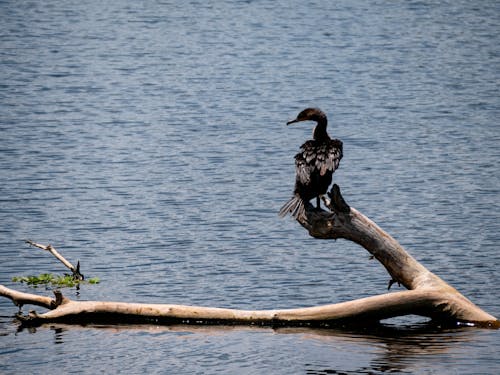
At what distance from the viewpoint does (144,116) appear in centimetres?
3775

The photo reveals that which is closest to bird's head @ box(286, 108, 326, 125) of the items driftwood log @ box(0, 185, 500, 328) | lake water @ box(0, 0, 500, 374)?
driftwood log @ box(0, 185, 500, 328)

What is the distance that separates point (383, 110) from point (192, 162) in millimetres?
9578

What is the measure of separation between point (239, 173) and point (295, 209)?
13.6 m

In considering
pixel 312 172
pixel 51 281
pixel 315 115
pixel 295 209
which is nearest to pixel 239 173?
pixel 51 281

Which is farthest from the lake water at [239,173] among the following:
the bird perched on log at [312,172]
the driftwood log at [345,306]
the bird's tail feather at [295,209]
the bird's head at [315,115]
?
the bird's head at [315,115]

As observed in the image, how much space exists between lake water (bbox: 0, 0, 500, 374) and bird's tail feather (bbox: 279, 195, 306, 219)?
1.57m

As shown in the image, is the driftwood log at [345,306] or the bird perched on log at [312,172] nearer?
the driftwood log at [345,306]

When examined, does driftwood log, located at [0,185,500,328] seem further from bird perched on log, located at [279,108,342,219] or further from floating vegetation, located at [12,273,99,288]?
floating vegetation, located at [12,273,99,288]

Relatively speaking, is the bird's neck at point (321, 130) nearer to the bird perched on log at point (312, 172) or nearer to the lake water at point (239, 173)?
the bird perched on log at point (312, 172)

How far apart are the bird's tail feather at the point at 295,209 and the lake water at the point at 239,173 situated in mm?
1574

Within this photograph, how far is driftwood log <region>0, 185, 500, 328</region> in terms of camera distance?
47.6ft

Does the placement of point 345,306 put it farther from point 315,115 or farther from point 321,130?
point 315,115

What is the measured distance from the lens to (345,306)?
1475cm

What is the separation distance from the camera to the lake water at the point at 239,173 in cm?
1481
